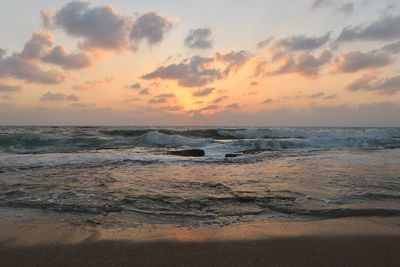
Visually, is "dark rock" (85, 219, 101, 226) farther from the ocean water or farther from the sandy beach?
the sandy beach

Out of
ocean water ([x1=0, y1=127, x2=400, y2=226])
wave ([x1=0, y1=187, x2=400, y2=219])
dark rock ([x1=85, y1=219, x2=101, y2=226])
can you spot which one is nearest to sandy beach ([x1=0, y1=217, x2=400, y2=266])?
dark rock ([x1=85, y1=219, x2=101, y2=226])

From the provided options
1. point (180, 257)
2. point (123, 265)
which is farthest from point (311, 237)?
point (123, 265)

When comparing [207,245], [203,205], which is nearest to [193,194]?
[203,205]

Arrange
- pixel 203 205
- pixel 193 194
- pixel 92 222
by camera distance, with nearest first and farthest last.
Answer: pixel 92 222 → pixel 203 205 → pixel 193 194

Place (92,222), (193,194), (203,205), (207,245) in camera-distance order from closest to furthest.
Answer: (207,245) → (92,222) → (203,205) → (193,194)

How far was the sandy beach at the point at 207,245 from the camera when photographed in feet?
10.3

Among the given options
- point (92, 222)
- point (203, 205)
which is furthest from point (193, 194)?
point (92, 222)

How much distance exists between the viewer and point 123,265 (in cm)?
304

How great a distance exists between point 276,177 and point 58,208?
4600 mm

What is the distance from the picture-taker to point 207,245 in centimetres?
354

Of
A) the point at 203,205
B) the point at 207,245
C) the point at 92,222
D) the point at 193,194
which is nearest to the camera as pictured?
the point at 207,245

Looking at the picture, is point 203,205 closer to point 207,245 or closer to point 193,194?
point 193,194

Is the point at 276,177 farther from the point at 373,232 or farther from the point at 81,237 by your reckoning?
the point at 81,237

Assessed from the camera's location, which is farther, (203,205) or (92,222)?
(203,205)
